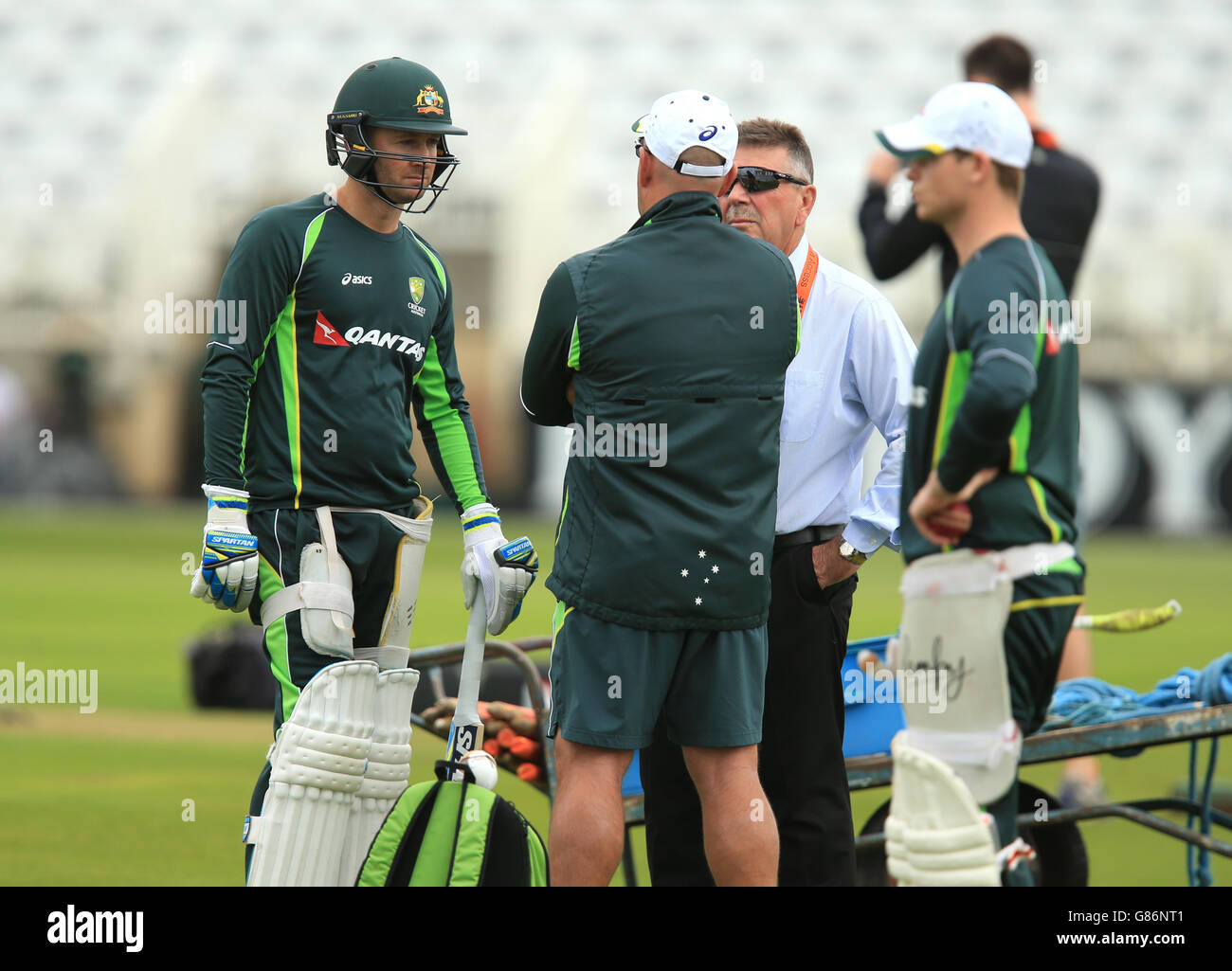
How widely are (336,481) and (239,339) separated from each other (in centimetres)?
46

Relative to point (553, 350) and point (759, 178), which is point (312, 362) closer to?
point (553, 350)

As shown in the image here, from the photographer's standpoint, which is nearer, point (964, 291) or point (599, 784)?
point (964, 291)

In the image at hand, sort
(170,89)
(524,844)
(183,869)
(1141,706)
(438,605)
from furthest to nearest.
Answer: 1. (170,89)
2. (438,605)
3. (183,869)
4. (1141,706)
5. (524,844)

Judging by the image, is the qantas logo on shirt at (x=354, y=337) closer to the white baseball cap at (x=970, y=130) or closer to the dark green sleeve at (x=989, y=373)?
the white baseball cap at (x=970, y=130)

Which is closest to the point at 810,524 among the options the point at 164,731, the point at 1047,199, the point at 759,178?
the point at 759,178

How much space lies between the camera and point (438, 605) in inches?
669

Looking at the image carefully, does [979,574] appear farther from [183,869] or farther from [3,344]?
[3,344]

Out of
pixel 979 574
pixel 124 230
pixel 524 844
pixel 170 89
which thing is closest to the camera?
pixel 979 574

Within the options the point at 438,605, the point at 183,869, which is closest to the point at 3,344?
the point at 438,605

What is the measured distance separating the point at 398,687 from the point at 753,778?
3.19 ft

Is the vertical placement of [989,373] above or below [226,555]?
above

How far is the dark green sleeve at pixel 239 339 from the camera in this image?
4105mm

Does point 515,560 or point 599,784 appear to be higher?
point 515,560

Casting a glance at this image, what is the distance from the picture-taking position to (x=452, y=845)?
3.79 metres
